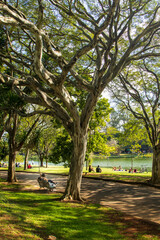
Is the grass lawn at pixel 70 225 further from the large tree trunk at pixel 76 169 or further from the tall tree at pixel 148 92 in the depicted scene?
the tall tree at pixel 148 92

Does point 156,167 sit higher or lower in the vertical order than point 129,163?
higher

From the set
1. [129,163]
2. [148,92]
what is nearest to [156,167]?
[148,92]

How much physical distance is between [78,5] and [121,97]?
11058 millimetres

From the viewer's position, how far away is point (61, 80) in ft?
26.6

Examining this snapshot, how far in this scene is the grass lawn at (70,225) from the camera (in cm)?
510

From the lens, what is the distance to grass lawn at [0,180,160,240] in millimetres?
5103

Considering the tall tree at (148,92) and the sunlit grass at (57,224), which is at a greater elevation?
the tall tree at (148,92)

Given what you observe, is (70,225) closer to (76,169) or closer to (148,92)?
(76,169)

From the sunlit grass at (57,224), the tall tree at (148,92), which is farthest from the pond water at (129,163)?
the sunlit grass at (57,224)

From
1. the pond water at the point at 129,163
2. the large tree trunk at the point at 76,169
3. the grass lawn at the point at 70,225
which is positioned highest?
the large tree trunk at the point at 76,169

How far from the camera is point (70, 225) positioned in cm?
621

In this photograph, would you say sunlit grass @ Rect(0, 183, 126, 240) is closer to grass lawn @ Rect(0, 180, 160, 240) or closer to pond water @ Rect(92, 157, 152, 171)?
grass lawn @ Rect(0, 180, 160, 240)

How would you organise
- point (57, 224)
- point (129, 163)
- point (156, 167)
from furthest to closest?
point (129, 163)
point (156, 167)
point (57, 224)

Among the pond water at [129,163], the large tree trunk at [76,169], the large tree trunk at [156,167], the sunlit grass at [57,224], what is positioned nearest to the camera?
the sunlit grass at [57,224]
